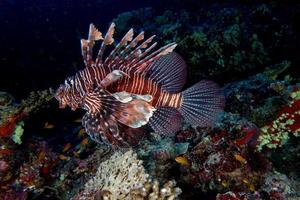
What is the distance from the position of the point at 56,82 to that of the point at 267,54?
6.71 meters

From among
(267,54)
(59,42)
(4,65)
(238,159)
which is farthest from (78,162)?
(59,42)

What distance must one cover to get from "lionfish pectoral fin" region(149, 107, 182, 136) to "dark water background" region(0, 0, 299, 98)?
500cm

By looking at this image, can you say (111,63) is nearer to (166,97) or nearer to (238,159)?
(166,97)

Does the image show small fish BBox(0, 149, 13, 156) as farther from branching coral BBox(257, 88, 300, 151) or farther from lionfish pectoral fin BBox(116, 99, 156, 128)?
branching coral BBox(257, 88, 300, 151)

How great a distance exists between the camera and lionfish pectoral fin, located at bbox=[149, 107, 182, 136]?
11.0 ft

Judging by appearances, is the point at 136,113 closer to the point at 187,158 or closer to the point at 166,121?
the point at 166,121

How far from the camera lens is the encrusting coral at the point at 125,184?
9.83ft

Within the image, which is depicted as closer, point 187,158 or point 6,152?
point 187,158

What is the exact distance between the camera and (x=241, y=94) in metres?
4.75

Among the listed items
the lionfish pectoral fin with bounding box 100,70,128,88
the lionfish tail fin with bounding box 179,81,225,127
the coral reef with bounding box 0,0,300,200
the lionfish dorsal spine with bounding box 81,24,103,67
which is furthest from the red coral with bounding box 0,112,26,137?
the lionfish tail fin with bounding box 179,81,225,127

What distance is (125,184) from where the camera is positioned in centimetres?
312

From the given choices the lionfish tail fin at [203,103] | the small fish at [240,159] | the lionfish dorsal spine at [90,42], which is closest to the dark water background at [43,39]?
the small fish at [240,159]

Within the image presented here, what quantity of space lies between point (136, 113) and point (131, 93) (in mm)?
316

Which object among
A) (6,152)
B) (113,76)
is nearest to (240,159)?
(113,76)
